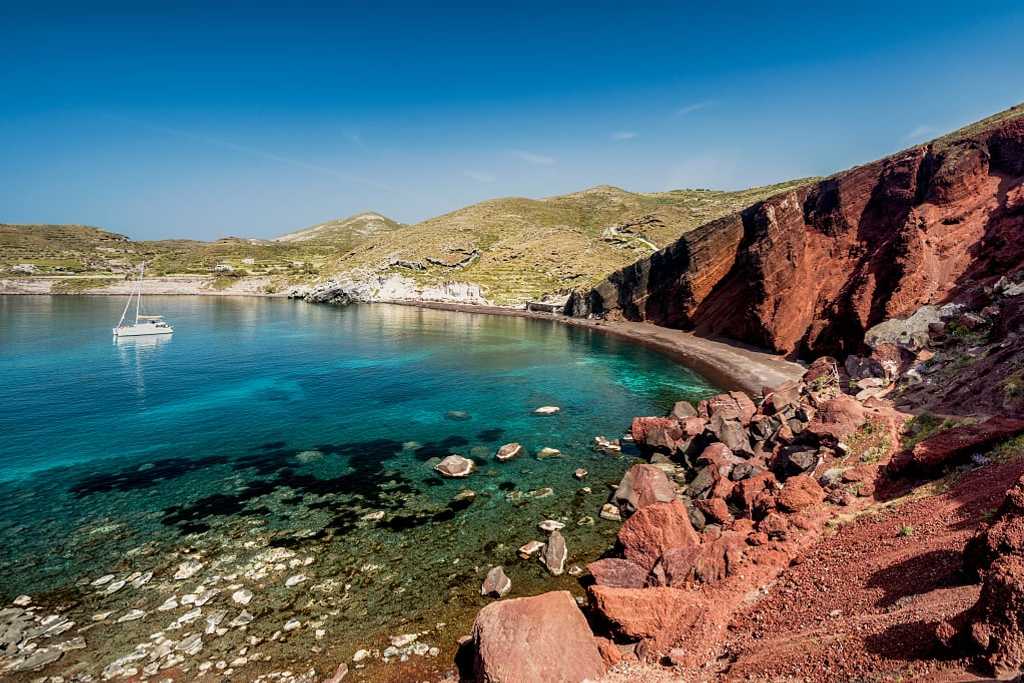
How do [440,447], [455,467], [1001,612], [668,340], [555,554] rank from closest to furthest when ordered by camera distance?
[1001,612], [555,554], [455,467], [440,447], [668,340]

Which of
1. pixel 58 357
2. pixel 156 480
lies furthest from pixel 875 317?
pixel 58 357

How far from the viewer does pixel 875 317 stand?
2112 inches

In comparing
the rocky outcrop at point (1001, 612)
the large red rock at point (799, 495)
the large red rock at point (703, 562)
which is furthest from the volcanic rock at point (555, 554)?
the rocky outcrop at point (1001, 612)

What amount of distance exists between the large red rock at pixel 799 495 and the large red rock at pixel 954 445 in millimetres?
3499

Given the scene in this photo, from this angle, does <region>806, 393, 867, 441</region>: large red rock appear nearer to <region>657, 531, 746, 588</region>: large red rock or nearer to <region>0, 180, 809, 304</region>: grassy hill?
<region>657, 531, 746, 588</region>: large red rock

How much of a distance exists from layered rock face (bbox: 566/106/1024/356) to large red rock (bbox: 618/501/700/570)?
45466 mm

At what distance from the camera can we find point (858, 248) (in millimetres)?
63938

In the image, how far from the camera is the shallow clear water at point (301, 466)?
71.8 feet

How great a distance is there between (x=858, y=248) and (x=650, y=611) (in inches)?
2628

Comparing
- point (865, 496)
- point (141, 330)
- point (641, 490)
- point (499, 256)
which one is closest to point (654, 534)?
point (641, 490)

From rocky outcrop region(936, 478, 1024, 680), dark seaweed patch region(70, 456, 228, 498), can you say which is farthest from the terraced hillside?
rocky outcrop region(936, 478, 1024, 680)

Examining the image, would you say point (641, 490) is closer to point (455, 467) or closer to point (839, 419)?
point (455, 467)

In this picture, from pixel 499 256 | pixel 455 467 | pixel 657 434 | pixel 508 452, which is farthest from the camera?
pixel 499 256

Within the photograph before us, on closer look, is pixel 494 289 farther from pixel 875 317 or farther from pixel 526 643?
pixel 526 643
